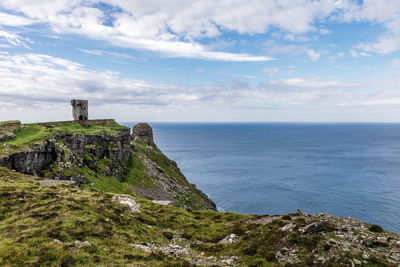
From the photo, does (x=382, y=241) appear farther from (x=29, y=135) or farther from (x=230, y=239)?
(x=29, y=135)

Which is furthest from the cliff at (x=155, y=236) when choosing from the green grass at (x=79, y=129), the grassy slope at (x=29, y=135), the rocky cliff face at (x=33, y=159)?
the green grass at (x=79, y=129)

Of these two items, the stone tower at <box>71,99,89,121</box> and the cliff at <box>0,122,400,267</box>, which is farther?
the stone tower at <box>71,99,89,121</box>

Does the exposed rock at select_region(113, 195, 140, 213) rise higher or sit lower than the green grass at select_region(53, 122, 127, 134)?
lower

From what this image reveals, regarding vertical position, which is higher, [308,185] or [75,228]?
[75,228]

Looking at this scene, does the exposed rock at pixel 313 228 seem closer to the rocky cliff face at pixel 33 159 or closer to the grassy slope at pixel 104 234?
the grassy slope at pixel 104 234

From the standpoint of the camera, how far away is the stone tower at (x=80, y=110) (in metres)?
75.6

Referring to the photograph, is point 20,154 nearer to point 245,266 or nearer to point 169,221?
point 169,221

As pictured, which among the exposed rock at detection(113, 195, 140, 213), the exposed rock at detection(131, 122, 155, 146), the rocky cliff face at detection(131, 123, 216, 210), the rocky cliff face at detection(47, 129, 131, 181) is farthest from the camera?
the exposed rock at detection(131, 122, 155, 146)

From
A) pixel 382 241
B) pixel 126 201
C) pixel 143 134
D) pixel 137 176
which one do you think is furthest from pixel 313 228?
pixel 143 134

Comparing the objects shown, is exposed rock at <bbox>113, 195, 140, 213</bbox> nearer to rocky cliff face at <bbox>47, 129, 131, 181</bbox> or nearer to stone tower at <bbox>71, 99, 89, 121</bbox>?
rocky cliff face at <bbox>47, 129, 131, 181</bbox>

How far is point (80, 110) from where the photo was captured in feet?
251

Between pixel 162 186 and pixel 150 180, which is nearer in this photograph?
pixel 162 186

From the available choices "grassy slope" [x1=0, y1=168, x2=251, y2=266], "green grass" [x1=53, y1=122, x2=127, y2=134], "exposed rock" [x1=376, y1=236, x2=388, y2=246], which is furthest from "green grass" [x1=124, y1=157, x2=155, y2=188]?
"exposed rock" [x1=376, y1=236, x2=388, y2=246]

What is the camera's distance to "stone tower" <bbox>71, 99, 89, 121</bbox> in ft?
248
